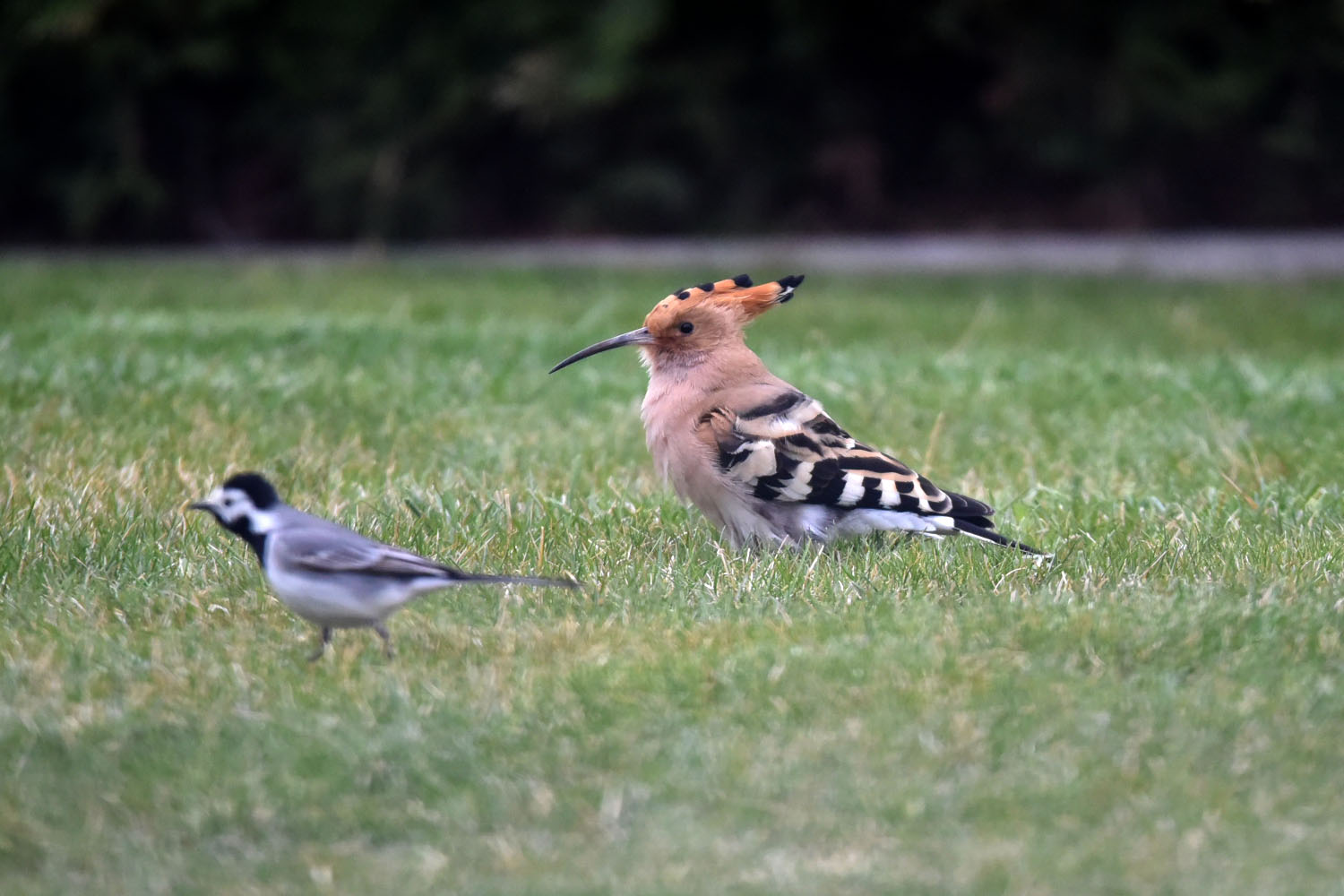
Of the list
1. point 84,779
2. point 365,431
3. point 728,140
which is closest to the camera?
point 84,779

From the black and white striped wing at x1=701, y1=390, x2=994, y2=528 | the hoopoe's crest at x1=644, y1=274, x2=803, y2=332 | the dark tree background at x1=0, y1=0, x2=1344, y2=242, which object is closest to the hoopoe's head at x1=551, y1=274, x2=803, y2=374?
the hoopoe's crest at x1=644, y1=274, x2=803, y2=332

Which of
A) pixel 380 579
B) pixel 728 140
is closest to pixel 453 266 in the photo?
Result: pixel 728 140

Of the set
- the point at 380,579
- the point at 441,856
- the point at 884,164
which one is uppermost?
the point at 884,164

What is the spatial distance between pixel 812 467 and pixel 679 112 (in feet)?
29.6

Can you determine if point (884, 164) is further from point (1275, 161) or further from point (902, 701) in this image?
point (902, 701)

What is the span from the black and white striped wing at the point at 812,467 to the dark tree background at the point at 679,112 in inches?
316

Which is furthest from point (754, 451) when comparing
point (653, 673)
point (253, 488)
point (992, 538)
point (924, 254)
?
point (924, 254)

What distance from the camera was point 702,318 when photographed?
5211 millimetres

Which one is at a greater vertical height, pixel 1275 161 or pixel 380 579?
pixel 1275 161

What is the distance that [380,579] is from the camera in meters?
3.65

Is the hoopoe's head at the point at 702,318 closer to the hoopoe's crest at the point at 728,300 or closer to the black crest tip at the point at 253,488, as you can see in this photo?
the hoopoe's crest at the point at 728,300

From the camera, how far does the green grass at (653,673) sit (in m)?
3.03

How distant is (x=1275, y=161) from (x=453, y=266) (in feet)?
21.8

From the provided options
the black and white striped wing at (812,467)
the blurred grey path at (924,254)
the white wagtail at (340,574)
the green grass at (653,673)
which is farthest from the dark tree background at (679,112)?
the white wagtail at (340,574)
